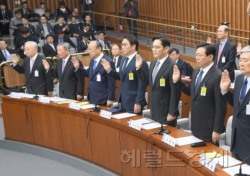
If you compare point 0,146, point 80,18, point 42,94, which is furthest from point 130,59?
point 80,18

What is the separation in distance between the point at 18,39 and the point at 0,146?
3830 mm

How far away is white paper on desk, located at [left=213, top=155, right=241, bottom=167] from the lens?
3.12 m

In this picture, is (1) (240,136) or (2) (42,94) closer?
(1) (240,136)

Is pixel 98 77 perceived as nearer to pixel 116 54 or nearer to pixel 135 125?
pixel 135 125

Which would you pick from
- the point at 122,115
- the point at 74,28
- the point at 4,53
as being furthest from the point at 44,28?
the point at 122,115

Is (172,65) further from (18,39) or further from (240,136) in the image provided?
(18,39)

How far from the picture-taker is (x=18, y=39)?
9.52 meters

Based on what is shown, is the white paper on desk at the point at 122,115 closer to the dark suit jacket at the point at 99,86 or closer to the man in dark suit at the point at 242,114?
the dark suit jacket at the point at 99,86

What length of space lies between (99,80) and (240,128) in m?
2.29

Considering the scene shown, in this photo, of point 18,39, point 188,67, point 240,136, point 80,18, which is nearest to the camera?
point 240,136

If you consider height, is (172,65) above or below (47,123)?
above

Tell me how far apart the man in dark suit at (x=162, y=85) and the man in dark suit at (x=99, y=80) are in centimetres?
82

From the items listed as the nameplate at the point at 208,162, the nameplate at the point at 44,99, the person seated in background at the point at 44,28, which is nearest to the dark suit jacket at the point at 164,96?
the nameplate at the point at 208,162

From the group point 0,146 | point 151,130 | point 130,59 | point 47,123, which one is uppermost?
point 130,59
